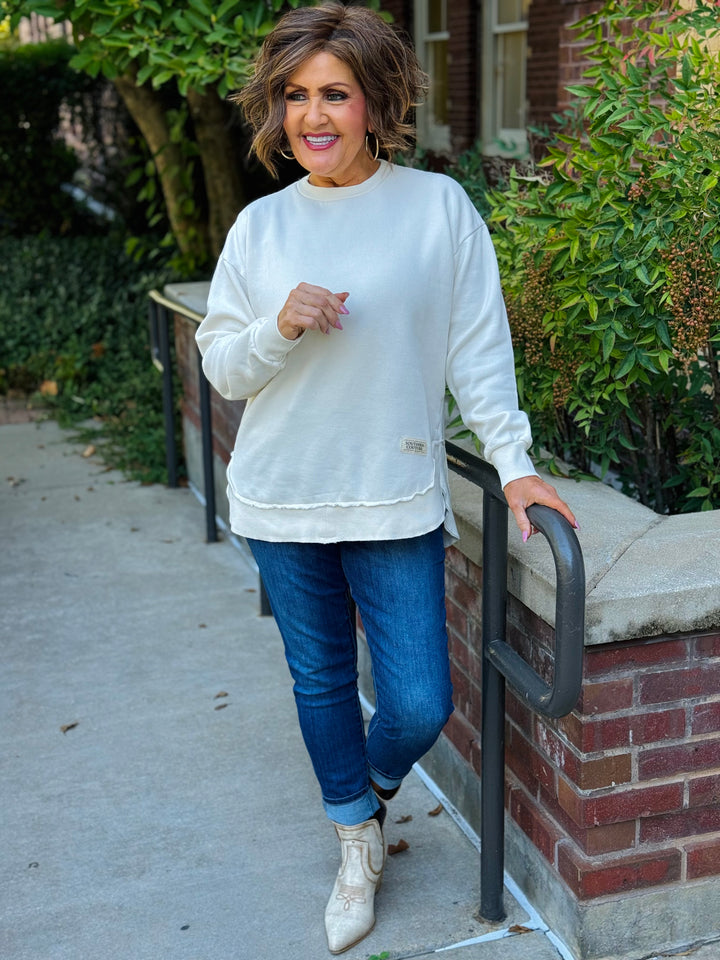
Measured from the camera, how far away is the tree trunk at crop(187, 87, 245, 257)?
268 inches

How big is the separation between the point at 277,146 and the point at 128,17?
285 cm

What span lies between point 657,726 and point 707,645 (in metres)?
0.19

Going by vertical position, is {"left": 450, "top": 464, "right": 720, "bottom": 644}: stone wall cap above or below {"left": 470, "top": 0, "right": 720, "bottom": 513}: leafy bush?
below

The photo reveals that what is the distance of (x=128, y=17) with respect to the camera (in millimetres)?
4754

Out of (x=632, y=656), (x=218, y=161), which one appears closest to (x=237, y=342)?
(x=632, y=656)

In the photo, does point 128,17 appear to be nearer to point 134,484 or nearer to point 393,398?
point 134,484

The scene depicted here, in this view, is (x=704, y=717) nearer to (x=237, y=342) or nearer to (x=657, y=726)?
(x=657, y=726)

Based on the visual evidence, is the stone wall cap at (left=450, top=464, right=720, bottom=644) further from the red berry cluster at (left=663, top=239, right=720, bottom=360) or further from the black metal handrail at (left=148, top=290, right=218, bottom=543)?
the black metal handrail at (left=148, top=290, right=218, bottom=543)

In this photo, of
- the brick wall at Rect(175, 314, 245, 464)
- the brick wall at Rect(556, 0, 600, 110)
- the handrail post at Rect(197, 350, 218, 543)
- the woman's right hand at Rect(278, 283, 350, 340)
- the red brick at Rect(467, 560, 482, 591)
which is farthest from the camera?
the brick wall at Rect(556, 0, 600, 110)

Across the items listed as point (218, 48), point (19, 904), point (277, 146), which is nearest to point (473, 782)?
point (19, 904)

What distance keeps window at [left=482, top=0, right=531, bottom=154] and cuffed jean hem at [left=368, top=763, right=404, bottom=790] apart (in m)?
5.61

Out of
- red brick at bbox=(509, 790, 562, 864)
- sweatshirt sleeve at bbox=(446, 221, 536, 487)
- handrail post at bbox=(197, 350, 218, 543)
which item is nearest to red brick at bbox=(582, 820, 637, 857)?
red brick at bbox=(509, 790, 562, 864)

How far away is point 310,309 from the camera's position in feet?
6.59

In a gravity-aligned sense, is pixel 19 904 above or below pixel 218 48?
below
